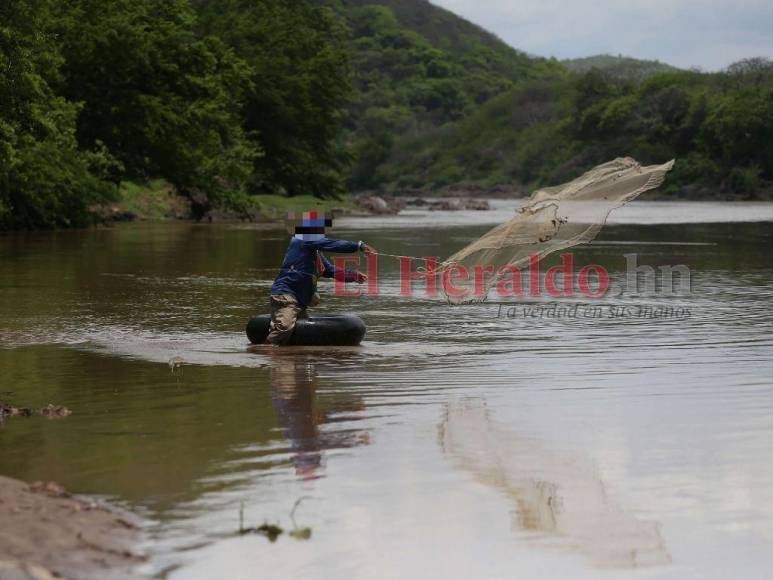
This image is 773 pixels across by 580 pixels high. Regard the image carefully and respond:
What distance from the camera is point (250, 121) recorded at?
288ft

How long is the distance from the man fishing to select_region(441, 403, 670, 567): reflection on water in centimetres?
563

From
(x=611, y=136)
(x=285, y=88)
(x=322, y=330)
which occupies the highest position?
(x=285, y=88)

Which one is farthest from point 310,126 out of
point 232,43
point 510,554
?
point 510,554

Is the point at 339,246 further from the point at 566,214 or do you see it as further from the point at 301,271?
the point at 566,214

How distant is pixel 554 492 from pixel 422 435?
7.18 ft

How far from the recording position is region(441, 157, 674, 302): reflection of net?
17.6 m

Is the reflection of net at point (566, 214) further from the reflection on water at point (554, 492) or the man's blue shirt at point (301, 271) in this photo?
the reflection on water at point (554, 492)

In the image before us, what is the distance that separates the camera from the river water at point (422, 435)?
8539mm

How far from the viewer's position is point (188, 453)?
36.3ft

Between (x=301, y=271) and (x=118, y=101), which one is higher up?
(x=118, y=101)

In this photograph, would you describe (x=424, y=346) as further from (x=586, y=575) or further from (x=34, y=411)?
(x=586, y=575)

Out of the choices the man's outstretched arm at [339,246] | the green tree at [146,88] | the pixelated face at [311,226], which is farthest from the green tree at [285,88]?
the man's outstretched arm at [339,246]

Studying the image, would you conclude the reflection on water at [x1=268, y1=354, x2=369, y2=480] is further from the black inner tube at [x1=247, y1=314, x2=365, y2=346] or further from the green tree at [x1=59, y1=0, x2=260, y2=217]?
the green tree at [x1=59, y1=0, x2=260, y2=217]

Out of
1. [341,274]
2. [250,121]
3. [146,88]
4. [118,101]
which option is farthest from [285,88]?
[341,274]
